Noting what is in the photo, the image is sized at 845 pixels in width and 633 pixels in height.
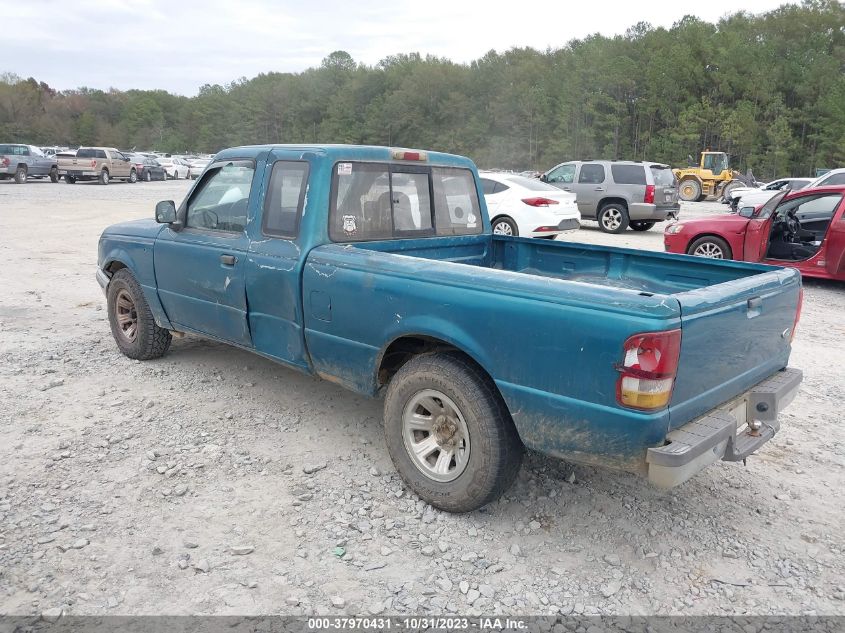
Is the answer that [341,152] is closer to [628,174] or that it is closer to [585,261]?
[585,261]

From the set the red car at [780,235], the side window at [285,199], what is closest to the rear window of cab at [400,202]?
the side window at [285,199]

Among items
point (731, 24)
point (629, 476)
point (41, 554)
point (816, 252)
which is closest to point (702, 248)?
point (816, 252)

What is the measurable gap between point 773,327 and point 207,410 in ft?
12.3

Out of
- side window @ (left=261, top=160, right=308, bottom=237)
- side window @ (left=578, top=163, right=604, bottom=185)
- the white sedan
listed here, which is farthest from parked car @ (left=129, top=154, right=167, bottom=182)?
side window @ (left=261, top=160, right=308, bottom=237)

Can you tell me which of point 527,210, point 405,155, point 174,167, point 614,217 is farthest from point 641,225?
point 174,167

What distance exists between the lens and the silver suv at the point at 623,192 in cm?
1656

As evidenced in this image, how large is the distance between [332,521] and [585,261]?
2556 millimetres

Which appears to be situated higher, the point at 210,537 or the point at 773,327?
the point at 773,327

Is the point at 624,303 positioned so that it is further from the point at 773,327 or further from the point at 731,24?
the point at 731,24

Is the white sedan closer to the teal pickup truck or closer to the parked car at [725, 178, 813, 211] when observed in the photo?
the teal pickup truck

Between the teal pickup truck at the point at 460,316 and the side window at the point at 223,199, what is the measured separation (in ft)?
0.05

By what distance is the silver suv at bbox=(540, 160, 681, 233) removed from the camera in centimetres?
1656

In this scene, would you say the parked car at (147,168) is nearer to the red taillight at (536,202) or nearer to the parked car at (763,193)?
the red taillight at (536,202)

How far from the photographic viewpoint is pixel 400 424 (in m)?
3.62
